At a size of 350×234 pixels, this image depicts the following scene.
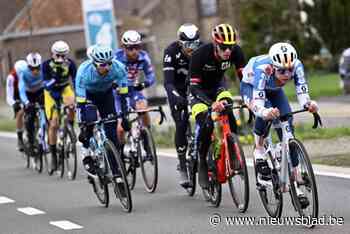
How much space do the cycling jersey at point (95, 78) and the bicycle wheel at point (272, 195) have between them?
106 inches

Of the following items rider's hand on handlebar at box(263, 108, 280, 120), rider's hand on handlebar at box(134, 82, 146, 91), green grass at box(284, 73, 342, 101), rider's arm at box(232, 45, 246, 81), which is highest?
rider's arm at box(232, 45, 246, 81)

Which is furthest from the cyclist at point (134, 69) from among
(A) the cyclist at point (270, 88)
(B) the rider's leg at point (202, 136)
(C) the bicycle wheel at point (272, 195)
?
(C) the bicycle wheel at point (272, 195)

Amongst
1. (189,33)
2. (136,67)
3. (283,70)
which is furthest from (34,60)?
(283,70)

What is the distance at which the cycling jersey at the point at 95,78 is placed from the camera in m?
11.9

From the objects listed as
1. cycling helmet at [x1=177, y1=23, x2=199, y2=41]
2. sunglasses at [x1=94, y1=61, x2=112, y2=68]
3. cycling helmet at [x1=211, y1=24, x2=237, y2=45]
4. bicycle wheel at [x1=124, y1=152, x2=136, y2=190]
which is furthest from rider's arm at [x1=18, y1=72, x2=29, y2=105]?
cycling helmet at [x1=211, y1=24, x2=237, y2=45]

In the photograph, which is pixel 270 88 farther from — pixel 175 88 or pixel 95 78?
pixel 95 78

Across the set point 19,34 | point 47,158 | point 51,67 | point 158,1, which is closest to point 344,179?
point 51,67

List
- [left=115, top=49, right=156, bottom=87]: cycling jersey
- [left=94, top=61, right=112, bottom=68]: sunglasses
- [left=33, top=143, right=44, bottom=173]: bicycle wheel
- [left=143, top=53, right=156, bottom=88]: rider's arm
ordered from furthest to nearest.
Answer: [left=33, top=143, right=44, bottom=173]: bicycle wheel, [left=143, top=53, right=156, bottom=88]: rider's arm, [left=115, top=49, right=156, bottom=87]: cycling jersey, [left=94, top=61, right=112, bottom=68]: sunglasses

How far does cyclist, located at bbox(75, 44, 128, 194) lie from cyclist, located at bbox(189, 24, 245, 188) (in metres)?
1.09

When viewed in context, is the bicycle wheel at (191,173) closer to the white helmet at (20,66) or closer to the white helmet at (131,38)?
the white helmet at (131,38)

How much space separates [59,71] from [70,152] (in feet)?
3.98

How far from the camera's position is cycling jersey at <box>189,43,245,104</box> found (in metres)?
11.0

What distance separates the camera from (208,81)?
11.4 meters

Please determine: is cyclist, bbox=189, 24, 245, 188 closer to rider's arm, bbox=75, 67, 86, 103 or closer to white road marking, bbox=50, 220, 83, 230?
rider's arm, bbox=75, 67, 86, 103
